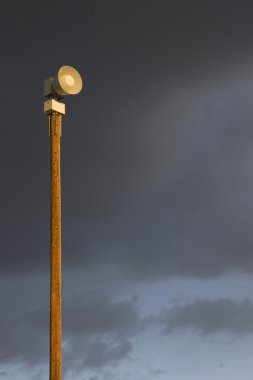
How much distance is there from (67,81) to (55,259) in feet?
11.5

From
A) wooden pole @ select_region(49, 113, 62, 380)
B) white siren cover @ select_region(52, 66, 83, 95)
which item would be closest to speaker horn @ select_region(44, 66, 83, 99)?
white siren cover @ select_region(52, 66, 83, 95)

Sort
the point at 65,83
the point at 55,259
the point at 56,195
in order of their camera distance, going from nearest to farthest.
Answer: the point at 55,259 < the point at 56,195 < the point at 65,83

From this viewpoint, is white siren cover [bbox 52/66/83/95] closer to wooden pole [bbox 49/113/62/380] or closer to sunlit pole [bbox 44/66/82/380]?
sunlit pole [bbox 44/66/82/380]

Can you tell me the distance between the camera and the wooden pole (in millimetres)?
13344

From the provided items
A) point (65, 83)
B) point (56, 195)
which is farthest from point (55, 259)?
point (65, 83)

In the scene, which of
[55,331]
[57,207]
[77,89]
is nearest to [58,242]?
[57,207]

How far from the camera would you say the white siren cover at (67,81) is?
1448 cm

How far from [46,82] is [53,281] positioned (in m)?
4.01

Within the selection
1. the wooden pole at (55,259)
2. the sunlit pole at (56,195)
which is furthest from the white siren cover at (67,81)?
the wooden pole at (55,259)

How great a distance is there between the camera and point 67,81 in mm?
14523

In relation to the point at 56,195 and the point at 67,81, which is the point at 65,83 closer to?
the point at 67,81

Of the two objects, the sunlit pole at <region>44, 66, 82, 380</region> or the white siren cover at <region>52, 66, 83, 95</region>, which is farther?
the white siren cover at <region>52, 66, 83, 95</region>

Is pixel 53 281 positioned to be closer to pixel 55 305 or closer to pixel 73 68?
pixel 55 305

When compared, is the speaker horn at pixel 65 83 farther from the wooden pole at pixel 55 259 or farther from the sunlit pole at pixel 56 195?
the wooden pole at pixel 55 259
